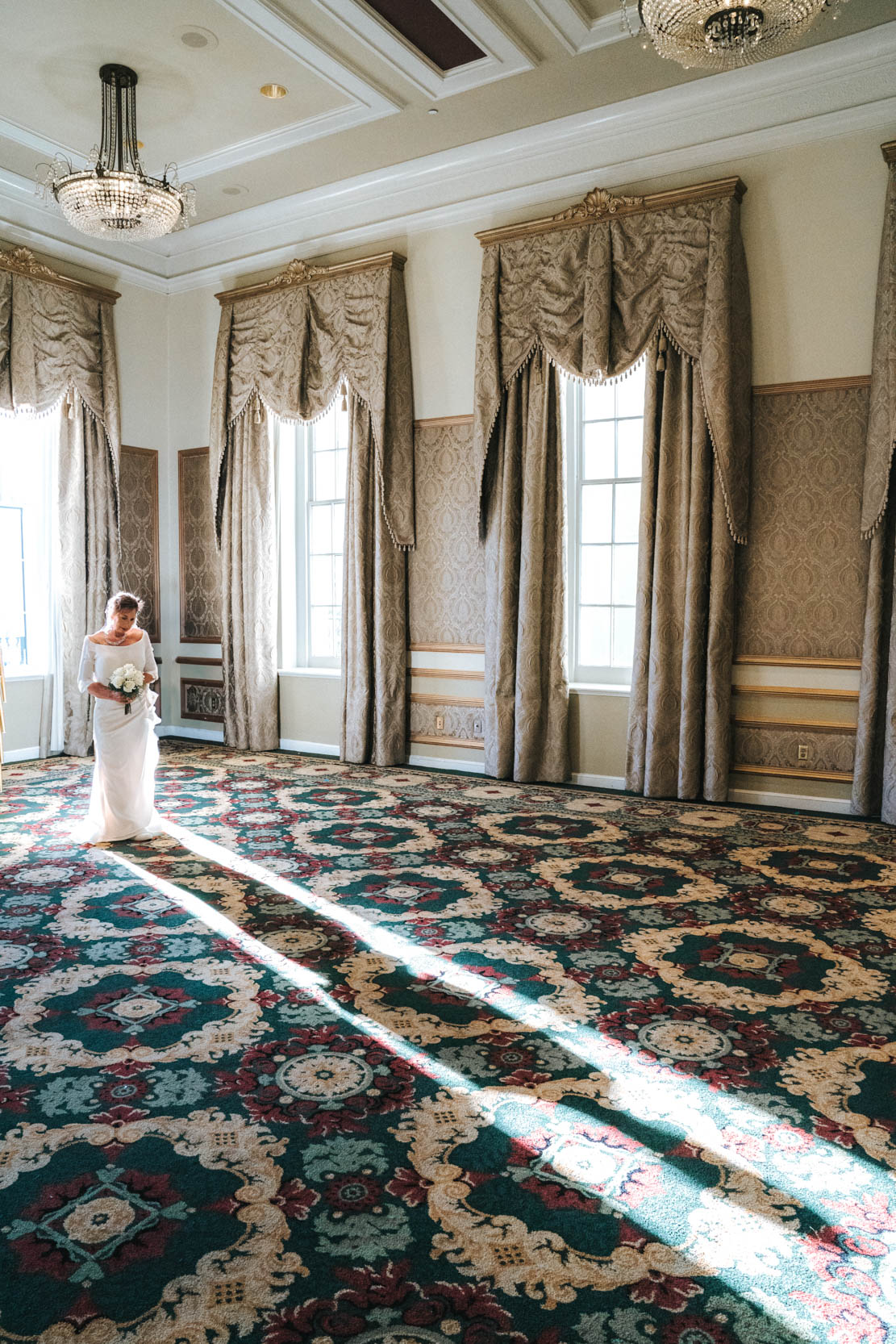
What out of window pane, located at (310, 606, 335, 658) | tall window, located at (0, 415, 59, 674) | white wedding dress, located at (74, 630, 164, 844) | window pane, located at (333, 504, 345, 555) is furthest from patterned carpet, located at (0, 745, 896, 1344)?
window pane, located at (333, 504, 345, 555)

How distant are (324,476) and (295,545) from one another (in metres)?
0.63

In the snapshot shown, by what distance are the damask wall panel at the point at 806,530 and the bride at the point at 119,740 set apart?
3505 millimetres

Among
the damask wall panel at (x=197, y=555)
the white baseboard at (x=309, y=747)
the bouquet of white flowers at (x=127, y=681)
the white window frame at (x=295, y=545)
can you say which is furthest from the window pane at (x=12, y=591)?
the bouquet of white flowers at (x=127, y=681)

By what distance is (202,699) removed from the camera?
8.15m

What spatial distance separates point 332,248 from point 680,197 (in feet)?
9.35

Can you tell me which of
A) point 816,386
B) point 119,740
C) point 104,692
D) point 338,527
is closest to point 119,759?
point 119,740

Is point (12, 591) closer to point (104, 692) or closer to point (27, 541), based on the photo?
point (27, 541)

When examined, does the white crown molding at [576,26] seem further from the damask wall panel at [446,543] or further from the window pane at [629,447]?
the damask wall panel at [446,543]

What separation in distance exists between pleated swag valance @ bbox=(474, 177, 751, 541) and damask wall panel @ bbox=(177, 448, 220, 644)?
2.89 m

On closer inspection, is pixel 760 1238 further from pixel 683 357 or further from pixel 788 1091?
pixel 683 357

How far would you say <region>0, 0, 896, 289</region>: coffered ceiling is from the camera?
4.75 m

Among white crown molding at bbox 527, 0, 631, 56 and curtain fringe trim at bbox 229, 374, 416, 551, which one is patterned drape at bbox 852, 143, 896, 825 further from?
curtain fringe trim at bbox 229, 374, 416, 551

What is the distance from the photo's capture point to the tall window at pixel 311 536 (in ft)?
24.5

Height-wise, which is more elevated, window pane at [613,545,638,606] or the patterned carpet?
window pane at [613,545,638,606]
